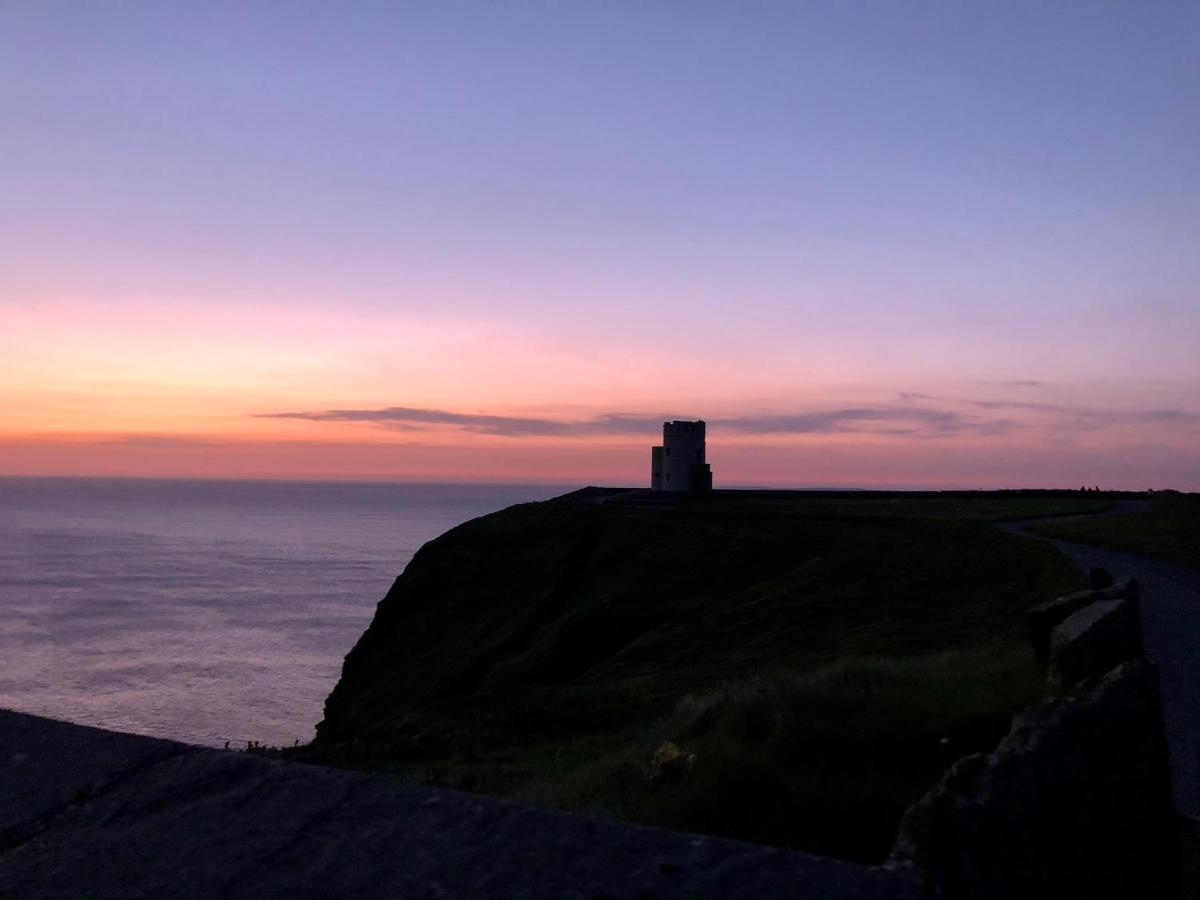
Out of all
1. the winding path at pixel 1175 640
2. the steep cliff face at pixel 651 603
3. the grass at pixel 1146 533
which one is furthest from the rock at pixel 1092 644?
the grass at pixel 1146 533

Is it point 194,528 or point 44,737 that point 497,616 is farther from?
point 194,528

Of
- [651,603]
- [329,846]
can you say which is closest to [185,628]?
[651,603]

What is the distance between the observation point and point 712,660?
19797mm

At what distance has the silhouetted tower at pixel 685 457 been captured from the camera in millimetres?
68312

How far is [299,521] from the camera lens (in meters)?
195

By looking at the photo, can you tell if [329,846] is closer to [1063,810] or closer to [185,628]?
[1063,810]

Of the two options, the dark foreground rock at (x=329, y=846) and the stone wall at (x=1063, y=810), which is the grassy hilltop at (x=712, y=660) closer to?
the stone wall at (x=1063, y=810)

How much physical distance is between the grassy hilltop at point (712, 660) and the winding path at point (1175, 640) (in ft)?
4.51

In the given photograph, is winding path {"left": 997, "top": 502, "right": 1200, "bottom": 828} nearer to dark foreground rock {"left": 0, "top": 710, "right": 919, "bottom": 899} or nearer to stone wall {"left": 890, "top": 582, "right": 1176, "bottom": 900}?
stone wall {"left": 890, "top": 582, "right": 1176, "bottom": 900}

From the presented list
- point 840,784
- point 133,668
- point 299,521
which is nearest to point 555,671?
point 840,784

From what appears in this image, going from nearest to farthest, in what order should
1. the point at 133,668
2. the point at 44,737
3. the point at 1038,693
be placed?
the point at 44,737
the point at 1038,693
the point at 133,668

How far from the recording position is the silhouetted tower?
6831cm

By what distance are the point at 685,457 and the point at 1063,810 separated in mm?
64903

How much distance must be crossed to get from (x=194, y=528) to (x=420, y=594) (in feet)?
433
